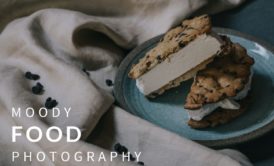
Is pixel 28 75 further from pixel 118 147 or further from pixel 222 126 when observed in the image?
pixel 222 126

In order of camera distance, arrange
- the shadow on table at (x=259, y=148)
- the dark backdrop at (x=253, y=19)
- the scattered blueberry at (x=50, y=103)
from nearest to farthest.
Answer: the shadow on table at (x=259, y=148)
the scattered blueberry at (x=50, y=103)
the dark backdrop at (x=253, y=19)

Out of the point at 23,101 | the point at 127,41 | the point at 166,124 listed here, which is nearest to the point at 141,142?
the point at 166,124

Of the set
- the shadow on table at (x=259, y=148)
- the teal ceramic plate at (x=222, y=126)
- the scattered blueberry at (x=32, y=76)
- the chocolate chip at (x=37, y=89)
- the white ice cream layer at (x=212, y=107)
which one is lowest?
the shadow on table at (x=259, y=148)

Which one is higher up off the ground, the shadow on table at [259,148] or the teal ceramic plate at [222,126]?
the teal ceramic plate at [222,126]

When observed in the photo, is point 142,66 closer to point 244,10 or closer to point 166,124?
point 166,124

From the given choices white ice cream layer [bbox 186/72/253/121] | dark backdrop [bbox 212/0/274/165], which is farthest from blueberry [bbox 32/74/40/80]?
dark backdrop [bbox 212/0/274/165]

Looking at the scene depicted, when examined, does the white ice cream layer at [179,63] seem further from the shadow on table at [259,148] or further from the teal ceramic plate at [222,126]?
the shadow on table at [259,148]

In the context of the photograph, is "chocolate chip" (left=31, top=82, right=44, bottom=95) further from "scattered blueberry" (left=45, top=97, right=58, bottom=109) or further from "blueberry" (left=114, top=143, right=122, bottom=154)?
"blueberry" (left=114, top=143, right=122, bottom=154)

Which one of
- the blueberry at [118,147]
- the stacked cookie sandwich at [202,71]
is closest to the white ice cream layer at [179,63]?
the stacked cookie sandwich at [202,71]
